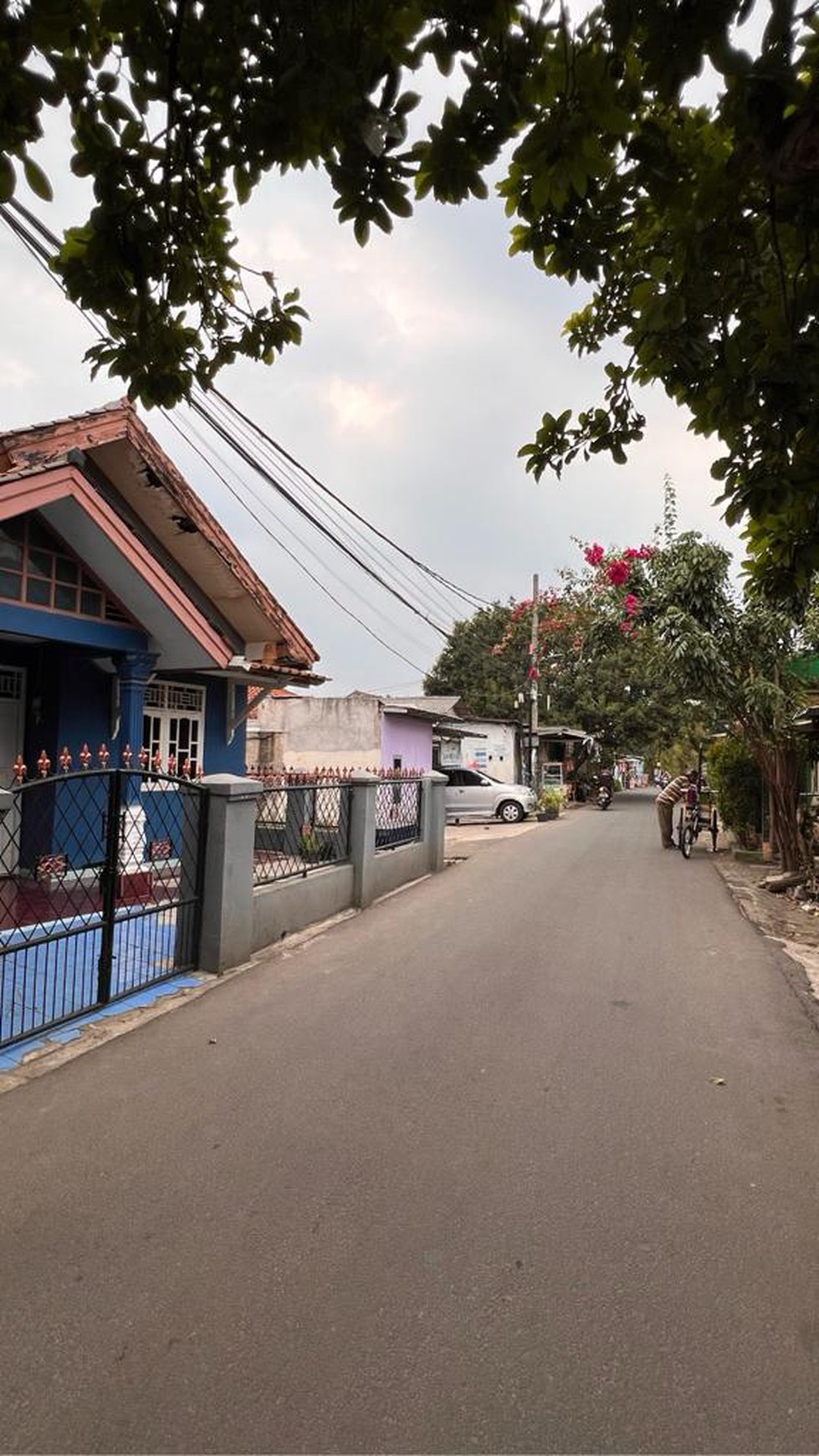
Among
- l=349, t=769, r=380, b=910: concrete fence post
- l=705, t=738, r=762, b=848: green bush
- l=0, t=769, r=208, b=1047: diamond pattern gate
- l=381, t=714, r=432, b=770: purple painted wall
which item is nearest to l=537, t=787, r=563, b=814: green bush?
l=381, t=714, r=432, b=770: purple painted wall

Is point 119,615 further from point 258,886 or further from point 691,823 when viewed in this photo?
point 691,823

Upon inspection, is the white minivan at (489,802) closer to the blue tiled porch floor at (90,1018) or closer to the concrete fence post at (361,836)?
the concrete fence post at (361,836)

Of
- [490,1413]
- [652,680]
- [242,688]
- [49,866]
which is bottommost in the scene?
[490,1413]

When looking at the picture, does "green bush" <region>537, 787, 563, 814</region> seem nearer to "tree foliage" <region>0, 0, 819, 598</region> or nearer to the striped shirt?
the striped shirt

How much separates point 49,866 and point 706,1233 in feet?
18.1

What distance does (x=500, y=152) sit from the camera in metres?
2.60

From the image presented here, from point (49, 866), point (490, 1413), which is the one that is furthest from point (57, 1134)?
point (49, 866)

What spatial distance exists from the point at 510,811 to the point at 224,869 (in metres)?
18.4

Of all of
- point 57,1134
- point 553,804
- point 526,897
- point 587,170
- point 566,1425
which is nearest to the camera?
point 566,1425

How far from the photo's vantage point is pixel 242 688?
11641 millimetres

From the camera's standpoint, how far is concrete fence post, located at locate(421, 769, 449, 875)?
11992mm

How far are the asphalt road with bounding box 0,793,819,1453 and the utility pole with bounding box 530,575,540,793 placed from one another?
71.1ft

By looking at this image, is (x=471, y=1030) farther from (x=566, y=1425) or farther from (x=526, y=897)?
(x=526, y=897)

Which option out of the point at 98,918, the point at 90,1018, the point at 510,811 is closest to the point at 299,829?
the point at 98,918
